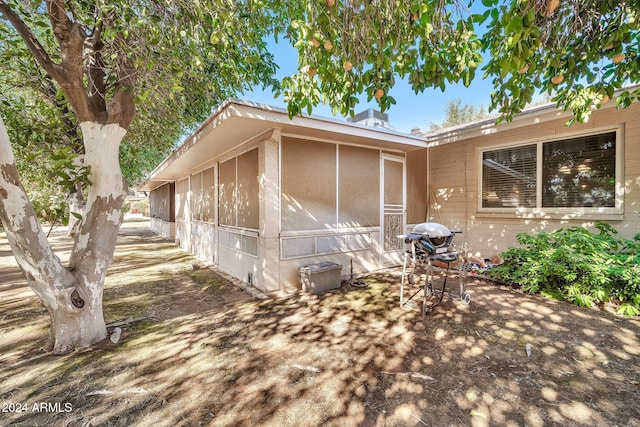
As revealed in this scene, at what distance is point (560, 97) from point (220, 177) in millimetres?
6172

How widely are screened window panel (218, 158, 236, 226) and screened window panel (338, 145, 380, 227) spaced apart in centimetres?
232

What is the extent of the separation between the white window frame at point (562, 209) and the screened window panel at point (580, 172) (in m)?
0.07

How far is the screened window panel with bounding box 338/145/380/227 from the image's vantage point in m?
5.40

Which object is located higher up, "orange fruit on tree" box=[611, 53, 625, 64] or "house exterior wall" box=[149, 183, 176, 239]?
"orange fruit on tree" box=[611, 53, 625, 64]

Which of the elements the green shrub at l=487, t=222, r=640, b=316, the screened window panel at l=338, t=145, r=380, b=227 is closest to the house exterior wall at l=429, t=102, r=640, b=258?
the green shrub at l=487, t=222, r=640, b=316

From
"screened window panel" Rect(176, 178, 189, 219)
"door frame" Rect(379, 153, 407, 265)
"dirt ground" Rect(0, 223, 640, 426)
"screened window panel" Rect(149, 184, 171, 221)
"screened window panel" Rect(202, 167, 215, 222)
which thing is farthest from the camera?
"screened window panel" Rect(149, 184, 171, 221)

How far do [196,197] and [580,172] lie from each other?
30.8 ft

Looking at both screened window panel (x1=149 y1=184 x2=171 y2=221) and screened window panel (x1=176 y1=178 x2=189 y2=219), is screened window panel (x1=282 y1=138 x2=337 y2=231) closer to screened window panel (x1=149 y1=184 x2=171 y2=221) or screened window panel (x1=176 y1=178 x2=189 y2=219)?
screened window panel (x1=176 y1=178 x2=189 y2=219)

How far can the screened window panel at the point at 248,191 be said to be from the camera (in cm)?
488

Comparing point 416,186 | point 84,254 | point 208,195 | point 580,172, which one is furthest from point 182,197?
point 580,172

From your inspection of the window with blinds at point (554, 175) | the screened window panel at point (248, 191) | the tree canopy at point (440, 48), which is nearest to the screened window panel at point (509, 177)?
the window with blinds at point (554, 175)

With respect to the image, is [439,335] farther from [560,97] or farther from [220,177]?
[220,177]

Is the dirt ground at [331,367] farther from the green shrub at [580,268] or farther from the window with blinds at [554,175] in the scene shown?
the window with blinds at [554,175]

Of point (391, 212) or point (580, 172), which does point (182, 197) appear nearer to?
point (391, 212)
